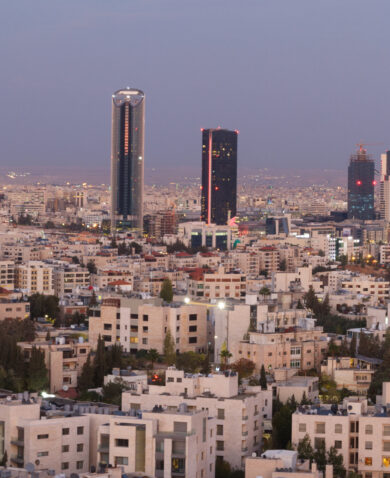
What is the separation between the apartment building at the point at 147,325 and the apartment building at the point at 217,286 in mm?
7499

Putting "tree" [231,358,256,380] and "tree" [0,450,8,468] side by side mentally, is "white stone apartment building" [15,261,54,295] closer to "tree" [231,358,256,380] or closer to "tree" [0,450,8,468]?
"tree" [231,358,256,380]

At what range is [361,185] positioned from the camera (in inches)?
4592

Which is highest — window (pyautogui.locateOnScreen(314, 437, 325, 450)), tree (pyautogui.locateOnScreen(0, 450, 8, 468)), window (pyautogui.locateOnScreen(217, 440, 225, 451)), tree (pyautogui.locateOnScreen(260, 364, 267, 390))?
tree (pyautogui.locateOnScreen(260, 364, 267, 390))

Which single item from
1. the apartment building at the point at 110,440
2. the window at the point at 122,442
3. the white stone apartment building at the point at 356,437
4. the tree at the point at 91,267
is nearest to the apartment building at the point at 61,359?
the apartment building at the point at 110,440

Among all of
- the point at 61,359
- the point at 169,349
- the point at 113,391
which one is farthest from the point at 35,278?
the point at 113,391

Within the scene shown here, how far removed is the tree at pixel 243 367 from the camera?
2678 centimetres

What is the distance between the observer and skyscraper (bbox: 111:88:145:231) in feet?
317

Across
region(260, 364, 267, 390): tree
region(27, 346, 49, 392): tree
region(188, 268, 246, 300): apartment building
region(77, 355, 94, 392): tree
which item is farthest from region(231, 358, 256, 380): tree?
region(188, 268, 246, 300): apartment building

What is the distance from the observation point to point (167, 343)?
94.4 feet

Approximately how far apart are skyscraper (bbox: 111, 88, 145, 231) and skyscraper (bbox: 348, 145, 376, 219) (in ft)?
74.9

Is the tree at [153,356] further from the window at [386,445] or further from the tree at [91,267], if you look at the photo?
the tree at [91,267]

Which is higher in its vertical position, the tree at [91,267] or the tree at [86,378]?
the tree at [91,267]

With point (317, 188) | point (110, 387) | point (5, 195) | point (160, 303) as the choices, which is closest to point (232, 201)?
point (5, 195)

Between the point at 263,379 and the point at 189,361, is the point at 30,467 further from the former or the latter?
the point at 189,361
